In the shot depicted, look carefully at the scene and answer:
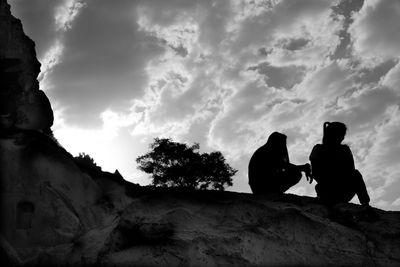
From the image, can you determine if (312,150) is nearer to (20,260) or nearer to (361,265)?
(361,265)

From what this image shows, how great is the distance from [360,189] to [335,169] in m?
0.40

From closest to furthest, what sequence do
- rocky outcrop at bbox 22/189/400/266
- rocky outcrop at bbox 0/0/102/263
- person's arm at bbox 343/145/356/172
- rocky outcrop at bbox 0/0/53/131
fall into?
rocky outcrop at bbox 22/189/400/266
rocky outcrop at bbox 0/0/102/263
rocky outcrop at bbox 0/0/53/131
person's arm at bbox 343/145/356/172

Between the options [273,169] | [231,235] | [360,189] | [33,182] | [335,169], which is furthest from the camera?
[273,169]

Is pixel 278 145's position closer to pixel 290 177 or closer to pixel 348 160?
pixel 290 177

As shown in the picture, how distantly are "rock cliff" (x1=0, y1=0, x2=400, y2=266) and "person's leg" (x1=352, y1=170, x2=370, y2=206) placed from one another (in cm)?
24

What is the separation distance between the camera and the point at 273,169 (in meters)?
6.17

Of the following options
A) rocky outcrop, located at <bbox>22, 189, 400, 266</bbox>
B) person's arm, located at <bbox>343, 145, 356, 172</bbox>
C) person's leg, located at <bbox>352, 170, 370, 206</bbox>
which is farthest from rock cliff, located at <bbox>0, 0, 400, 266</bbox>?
person's arm, located at <bbox>343, 145, 356, 172</bbox>

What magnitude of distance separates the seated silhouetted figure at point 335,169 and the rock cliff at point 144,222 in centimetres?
32

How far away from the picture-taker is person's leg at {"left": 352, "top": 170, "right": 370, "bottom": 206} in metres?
5.75

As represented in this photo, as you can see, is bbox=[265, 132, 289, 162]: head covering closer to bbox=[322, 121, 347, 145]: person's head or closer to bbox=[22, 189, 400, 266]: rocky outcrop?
bbox=[322, 121, 347, 145]: person's head

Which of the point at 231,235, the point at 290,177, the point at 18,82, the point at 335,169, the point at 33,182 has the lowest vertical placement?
the point at 231,235

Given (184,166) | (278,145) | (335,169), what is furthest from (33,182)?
(184,166)

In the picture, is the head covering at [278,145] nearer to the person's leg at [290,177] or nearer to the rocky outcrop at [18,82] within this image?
the person's leg at [290,177]

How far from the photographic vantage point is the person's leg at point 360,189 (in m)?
5.75
